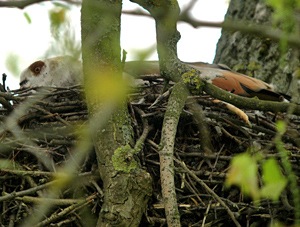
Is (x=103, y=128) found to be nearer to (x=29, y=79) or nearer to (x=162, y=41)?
(x=162, y=41)

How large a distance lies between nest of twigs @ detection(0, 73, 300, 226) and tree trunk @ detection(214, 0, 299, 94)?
1.23 meters

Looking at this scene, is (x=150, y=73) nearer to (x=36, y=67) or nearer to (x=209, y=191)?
(x=36, y=67)

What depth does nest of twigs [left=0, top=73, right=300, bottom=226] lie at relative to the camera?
305cm

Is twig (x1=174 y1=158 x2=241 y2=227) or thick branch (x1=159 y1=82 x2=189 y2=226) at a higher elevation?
thick branch (x1=159 y1=82 x2=189 y2=226)

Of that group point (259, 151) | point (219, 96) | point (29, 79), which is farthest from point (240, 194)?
point (29, 79)

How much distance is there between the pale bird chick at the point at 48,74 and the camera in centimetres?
451

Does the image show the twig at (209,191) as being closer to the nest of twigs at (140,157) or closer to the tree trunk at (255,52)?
the nest of twigs at (140,157)

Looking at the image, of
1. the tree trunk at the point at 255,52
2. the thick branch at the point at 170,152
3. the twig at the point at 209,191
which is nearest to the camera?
the thick branch at the point at 170,152

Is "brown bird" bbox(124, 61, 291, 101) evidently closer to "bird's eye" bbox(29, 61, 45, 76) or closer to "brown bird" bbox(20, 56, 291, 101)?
"brown bird" bbox(20, 56, 291, 101)

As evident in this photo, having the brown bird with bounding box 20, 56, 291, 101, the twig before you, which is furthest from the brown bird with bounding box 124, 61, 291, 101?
the twig

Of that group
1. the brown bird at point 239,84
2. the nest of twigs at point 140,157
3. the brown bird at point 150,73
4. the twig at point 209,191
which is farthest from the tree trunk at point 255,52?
the twig at point 209,191

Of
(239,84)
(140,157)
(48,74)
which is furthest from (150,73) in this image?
(140,157)

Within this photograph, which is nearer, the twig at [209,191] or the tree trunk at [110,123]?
the tree trunk at [110,123]

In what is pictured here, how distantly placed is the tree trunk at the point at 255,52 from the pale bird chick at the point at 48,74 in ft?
4.15
